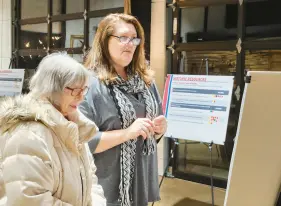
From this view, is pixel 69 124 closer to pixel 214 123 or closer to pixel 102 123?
pixel 102 123

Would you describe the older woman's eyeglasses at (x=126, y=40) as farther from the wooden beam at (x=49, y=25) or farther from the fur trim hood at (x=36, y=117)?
the wooden beam at (x=49, y=25)

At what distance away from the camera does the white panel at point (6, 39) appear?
4895 mm

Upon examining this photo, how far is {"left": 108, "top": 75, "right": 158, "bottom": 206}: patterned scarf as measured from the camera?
154cm

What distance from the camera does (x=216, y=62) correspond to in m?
3.38

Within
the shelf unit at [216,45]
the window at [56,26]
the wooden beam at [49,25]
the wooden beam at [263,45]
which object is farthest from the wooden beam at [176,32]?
the wooden beam at [49,25]

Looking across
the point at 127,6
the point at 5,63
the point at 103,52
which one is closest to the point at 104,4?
the point at 127,6

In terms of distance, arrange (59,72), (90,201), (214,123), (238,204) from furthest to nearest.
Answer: (214,123) → (238,204) → (90,201) → (59,72)

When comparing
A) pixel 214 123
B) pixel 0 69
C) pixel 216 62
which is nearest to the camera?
pixel 214 123

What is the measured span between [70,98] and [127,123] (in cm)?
55

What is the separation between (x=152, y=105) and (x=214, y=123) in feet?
3.79

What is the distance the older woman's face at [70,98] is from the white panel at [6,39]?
4234mm

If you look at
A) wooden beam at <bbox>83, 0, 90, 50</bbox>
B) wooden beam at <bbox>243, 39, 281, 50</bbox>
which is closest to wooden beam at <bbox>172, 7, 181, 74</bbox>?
wooden beam at <bbox>243, 39, 281, 50</bbox>

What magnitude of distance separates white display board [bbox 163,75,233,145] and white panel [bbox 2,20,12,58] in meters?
2.91

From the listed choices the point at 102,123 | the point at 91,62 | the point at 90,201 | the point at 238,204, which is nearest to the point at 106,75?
the point at 91,62
